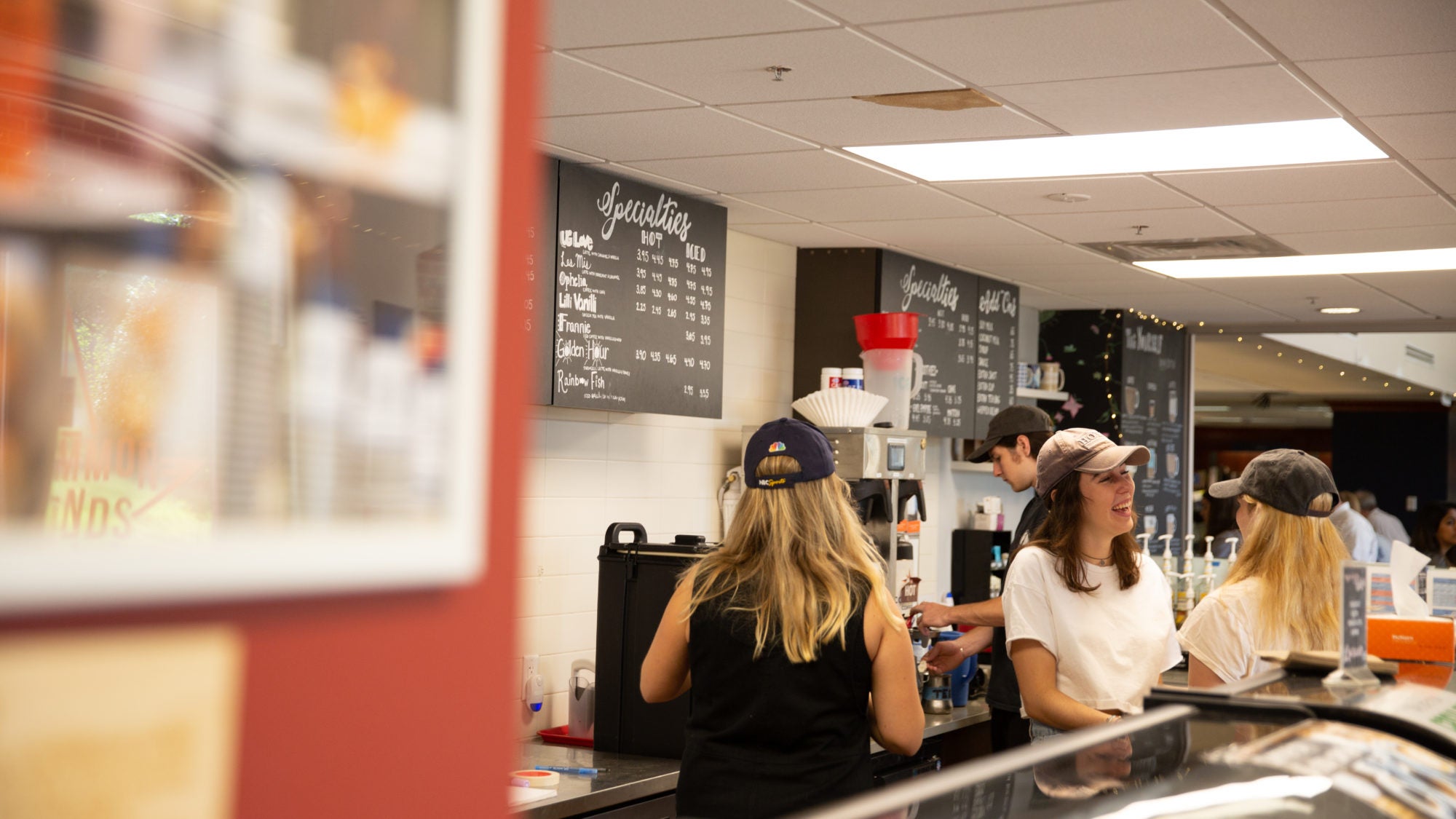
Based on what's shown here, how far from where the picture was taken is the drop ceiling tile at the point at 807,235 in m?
5.20

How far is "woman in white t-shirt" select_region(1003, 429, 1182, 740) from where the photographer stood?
2.60 metres

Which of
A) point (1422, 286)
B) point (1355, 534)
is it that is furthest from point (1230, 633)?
point (1355, 534)

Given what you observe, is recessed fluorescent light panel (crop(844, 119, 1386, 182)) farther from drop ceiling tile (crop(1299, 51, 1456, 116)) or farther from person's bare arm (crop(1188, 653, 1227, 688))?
person's bare arm (crop(1188, 653, 1227, 688))

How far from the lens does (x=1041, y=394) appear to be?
7.21 m

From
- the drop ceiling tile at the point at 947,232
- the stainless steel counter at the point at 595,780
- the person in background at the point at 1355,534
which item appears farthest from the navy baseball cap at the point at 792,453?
the person in background at the point at 1355,534

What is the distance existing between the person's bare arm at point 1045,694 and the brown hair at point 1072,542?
155mm

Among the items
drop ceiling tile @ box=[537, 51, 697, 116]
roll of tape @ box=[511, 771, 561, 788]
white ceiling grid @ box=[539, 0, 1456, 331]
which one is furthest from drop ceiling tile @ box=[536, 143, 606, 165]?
roll of tape @ box=[511, 771, 561, 788]

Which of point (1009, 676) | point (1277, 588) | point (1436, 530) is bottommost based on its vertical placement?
point (1009, 676)

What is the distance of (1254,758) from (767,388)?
13.5 feet

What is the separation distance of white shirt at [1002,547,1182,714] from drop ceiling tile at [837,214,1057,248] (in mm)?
2456

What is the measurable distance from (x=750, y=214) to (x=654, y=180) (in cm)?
60

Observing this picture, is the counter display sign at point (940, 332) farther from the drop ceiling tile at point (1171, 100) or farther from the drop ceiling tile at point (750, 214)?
the drop ceiling tile at point (1171, 100)

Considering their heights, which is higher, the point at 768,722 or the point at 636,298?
the point at 636,298

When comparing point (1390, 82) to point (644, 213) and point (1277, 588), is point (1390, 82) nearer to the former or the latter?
point (1277, 588)
